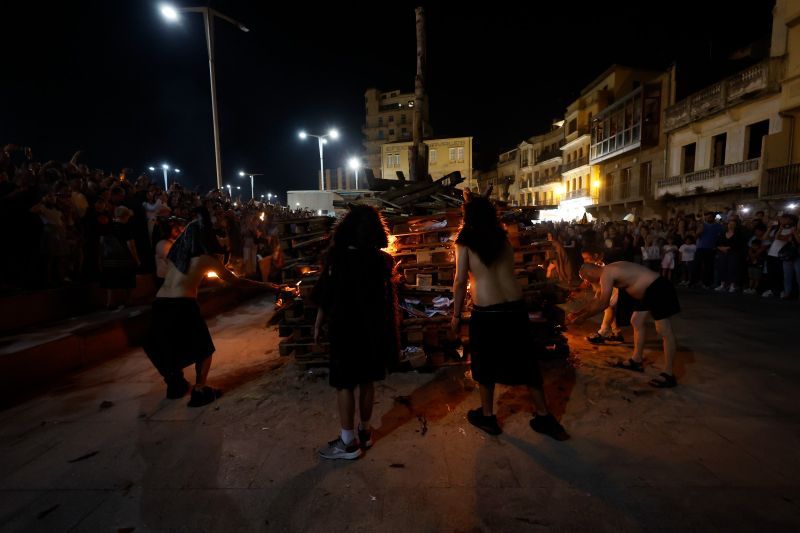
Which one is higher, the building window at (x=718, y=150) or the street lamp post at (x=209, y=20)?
the street lamp post at (x=209, y=20)

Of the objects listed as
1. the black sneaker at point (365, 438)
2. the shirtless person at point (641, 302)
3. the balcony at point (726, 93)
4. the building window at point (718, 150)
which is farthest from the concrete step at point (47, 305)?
the building window at point (718, 150)

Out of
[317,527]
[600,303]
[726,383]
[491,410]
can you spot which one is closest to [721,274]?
[726,383]

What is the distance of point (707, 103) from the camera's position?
21.5m

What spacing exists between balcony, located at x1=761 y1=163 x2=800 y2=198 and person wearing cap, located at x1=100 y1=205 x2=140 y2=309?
21.9 m

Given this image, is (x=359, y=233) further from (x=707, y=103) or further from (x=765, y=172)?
(x=707, y=103)

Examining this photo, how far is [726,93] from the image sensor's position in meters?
19.9

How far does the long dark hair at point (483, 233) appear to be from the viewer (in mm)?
3633

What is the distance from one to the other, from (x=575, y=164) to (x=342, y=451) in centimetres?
4235

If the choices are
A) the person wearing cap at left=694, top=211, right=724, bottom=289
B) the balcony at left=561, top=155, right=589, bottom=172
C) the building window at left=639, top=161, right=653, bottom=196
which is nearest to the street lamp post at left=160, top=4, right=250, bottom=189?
the person wearing cap at left=694, top=211, right=724, bottom=289

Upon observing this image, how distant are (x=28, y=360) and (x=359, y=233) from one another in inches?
193

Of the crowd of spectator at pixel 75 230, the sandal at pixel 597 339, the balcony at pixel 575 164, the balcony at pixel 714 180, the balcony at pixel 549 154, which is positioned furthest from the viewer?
the balcony at pixel 549 154

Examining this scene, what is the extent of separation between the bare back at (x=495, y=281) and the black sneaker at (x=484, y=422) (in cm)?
111

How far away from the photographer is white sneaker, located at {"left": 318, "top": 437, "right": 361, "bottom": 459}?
336 cm

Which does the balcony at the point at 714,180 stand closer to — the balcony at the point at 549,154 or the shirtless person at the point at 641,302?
the shirtless person at the point at 641,302
